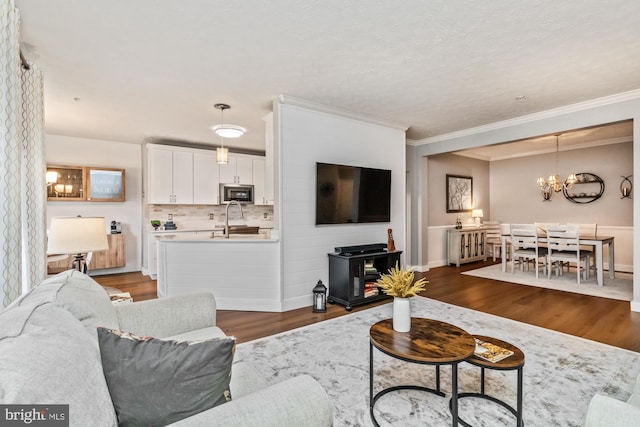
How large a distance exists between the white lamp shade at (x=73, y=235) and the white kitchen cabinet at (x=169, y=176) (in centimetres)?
353

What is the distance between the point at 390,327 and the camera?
2027mm

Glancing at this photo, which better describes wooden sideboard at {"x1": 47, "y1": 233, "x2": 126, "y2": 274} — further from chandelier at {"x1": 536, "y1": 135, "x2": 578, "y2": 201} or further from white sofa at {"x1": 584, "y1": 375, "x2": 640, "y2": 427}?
chandelier at {"x1": 536, "y1": 135, "x2": 578, "y2": 201}

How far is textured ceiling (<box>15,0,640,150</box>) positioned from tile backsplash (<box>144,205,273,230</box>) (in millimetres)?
2216

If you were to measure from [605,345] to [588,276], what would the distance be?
3431 millimetres

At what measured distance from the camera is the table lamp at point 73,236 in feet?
7.73

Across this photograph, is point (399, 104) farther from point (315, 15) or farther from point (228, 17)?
point (228, 17)

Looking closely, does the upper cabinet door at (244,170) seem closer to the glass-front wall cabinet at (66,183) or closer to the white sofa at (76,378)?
the glass-front wall cabinet at (66,183)

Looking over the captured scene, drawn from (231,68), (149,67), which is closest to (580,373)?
(231,68)

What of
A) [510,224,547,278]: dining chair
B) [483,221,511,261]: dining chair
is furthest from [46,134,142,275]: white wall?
[483,221,511,261]: dining chair

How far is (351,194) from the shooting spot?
443 centimetres

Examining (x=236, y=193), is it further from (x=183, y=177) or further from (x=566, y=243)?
(x=566, y=243)

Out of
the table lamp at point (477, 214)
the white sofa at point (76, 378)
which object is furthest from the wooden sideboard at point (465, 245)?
the white sofa at point (76, 378)

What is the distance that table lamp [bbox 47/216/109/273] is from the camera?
236 centimetres

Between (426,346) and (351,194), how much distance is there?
2.87m
